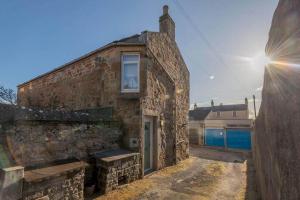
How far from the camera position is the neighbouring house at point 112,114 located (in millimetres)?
4820

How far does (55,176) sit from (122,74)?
4786 mm

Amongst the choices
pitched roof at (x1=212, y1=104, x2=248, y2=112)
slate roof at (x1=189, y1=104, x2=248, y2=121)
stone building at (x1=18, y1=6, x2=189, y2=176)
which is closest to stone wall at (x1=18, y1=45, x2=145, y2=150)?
stone building at (x1=18, y1=6, x2=189, y2=176)

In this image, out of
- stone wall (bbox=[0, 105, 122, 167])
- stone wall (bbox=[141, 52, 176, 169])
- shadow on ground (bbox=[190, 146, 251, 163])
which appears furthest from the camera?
shadow on ground (bbox=[190, 146, 251, 163])

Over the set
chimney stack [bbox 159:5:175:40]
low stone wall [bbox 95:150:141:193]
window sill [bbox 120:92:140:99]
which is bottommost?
low stone wall [bbox 95:150:141:193]

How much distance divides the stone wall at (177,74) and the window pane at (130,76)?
139 centimetres

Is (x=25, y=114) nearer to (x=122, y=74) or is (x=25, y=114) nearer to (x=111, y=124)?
(x=111, y=124)

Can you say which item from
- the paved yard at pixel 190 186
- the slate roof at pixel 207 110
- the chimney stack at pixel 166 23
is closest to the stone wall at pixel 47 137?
the paved yard at pixel 190 186

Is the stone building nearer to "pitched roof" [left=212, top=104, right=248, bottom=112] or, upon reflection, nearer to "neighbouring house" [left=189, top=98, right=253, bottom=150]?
"neighbouring house" [left=189, top=98, right=253, bottom=150]

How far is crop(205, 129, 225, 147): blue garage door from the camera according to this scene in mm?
21542

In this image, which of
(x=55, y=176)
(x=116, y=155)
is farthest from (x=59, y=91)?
(x=55, y=176)

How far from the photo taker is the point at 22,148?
14.7 ft

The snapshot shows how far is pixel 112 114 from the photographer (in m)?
7.66

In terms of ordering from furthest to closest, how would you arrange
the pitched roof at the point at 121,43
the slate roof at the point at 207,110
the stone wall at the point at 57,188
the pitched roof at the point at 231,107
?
1. the pitched roof at the point at 231,107
2. the slate roof at the point at 207,110
3. the pitched roof at the point at 121,43
4. the stone wall at the point at 57,188

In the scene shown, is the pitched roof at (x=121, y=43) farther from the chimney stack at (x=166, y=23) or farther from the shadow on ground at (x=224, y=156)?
the shadow on ground at (x=224, y=156)
